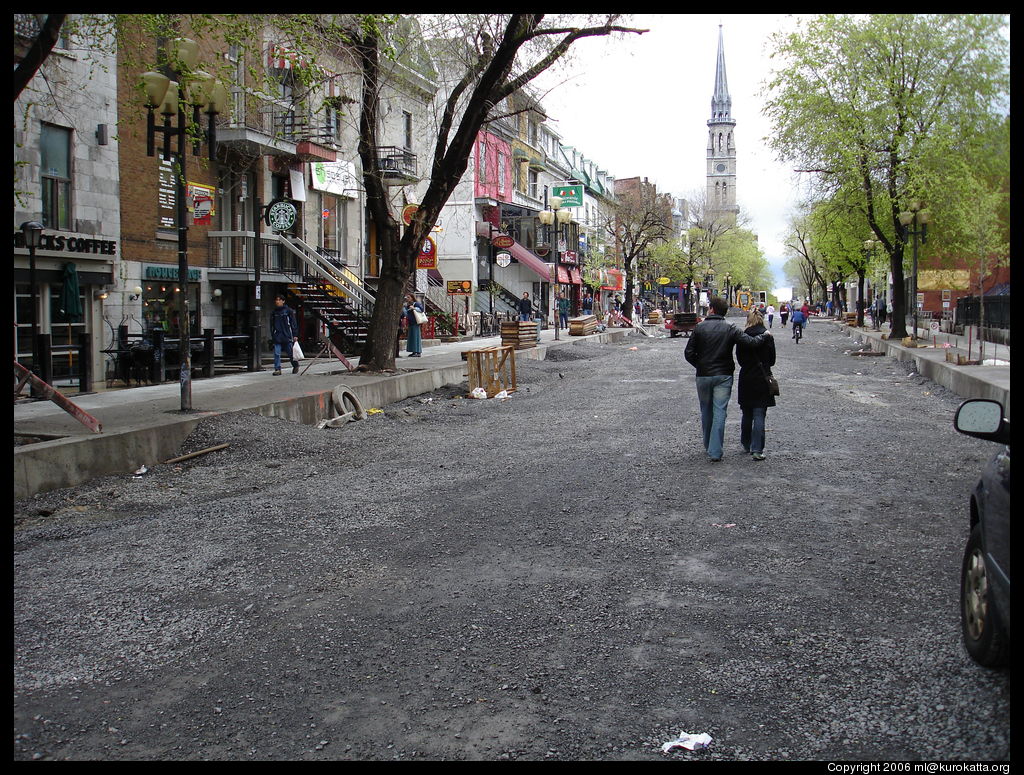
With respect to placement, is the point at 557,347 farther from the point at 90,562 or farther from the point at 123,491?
the point at 90,562

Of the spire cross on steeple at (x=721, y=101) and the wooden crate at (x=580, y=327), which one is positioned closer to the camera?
the wooden crate at (x=580, y=327)

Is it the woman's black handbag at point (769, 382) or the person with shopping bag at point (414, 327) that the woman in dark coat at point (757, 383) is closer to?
the woman's black handbag at point (769, 382)

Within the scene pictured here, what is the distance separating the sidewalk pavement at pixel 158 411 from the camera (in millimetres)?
9172

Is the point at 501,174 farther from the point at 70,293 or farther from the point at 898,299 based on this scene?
the point at 70,293

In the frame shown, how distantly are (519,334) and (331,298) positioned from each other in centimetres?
641

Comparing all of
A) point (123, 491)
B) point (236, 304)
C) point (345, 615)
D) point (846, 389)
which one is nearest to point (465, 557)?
point (345, 615)

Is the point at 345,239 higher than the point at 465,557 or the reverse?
higher

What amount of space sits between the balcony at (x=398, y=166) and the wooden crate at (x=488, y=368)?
44.5ft

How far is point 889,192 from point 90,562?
30107 mm

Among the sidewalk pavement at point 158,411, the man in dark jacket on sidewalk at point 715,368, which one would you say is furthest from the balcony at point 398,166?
the man in dark jacket on sidewalk at point 715,368

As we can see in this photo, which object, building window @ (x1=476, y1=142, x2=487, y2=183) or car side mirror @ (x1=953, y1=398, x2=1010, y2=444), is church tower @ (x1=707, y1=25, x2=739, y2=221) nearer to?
building window @ (x1=476, y1=142, x2=487, y2=183)

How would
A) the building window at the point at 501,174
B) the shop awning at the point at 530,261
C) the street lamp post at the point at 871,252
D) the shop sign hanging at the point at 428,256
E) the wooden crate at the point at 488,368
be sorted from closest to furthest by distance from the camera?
the wooden crate at the point at 488,368 → the shop sign hanging at the point at 428,256 → the street lamp post at the point at 871,252 → the building window at the point at 501,174 → the shop awning at the point at 530,261

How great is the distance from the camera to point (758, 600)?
5172 millimetres

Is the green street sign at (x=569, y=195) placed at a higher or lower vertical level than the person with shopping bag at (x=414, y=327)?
higher
